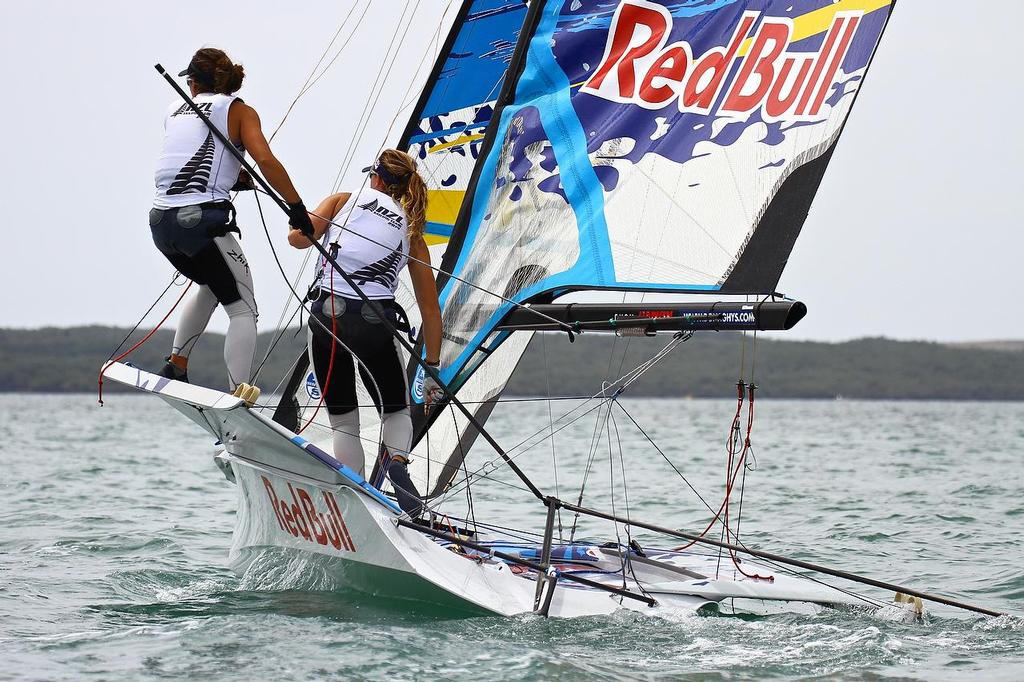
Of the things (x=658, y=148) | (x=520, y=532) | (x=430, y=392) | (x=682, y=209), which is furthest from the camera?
(x=520, y=532)

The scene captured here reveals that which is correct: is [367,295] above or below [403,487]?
above

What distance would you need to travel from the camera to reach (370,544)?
18.6ft

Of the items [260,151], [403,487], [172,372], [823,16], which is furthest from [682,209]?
[172,372]

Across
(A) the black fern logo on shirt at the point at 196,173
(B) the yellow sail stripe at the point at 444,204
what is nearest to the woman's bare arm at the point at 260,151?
(A) the black fern logo on shirt at the point at 196,173

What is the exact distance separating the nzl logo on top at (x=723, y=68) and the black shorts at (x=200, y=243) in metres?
2.27

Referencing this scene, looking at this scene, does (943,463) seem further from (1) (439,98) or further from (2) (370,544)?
(2) (370,544)

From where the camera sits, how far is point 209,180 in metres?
5.67

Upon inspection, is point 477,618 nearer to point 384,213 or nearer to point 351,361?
point 351,361

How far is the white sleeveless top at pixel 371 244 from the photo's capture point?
19.7ft

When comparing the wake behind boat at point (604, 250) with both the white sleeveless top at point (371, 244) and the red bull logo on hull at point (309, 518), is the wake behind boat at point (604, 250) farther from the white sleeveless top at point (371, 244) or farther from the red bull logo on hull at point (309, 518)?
the white sleeveless top at point (371, 244)

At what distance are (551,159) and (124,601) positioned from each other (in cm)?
331

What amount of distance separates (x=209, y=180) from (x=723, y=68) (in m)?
2.78

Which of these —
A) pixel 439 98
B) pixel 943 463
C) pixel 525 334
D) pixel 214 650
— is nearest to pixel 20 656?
pixel 214 650

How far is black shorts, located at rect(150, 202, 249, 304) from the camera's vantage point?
5.61m
